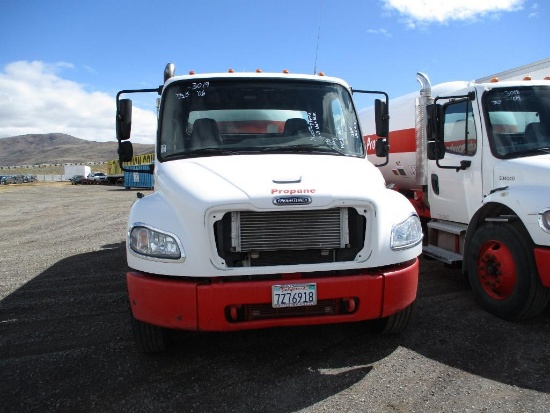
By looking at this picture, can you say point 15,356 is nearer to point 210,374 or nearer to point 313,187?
point 210,374

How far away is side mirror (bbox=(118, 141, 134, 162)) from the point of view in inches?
201

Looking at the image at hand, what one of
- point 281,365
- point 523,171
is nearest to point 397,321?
point 281,365

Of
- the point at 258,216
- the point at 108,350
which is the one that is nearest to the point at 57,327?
the point at 108,350

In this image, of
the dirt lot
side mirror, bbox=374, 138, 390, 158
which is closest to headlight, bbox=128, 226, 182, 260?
the dirt lot

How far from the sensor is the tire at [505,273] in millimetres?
4359

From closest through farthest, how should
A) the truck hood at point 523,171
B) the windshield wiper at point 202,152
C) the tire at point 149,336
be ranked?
the tire at point 149,336, the windshield wiper at point 202,152, the truck hood at point 523,171

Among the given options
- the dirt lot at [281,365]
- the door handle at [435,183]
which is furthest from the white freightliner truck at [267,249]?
the door handle at [435,183]

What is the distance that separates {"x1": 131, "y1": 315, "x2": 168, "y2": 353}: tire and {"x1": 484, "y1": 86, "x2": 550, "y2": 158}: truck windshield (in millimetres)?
3915

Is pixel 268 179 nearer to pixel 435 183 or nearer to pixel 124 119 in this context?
pixel 124 119

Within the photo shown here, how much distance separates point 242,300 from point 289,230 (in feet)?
2.03

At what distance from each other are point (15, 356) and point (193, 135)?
2.52 meters

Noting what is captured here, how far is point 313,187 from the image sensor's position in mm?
3512

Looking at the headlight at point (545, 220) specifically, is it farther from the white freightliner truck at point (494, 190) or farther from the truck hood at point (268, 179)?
the truck hood at point (268, 179)

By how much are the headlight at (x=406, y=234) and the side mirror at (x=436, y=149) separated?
200cm
